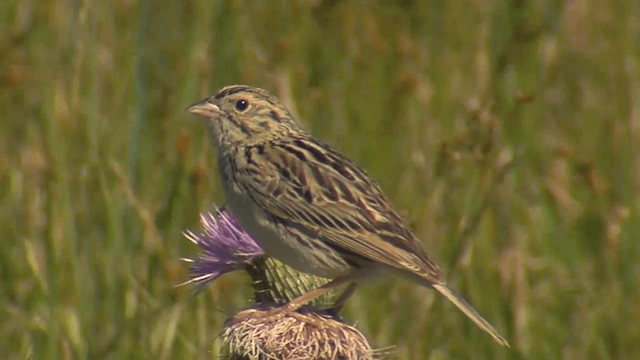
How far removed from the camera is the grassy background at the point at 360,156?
5469mm

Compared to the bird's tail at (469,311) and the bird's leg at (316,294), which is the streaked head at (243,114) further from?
the bird's tail at (469,311)

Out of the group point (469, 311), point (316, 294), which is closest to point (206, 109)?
point (316, 294)

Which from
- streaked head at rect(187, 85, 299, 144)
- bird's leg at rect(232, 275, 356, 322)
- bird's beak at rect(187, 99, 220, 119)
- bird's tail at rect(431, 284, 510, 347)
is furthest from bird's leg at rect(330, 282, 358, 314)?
bird's beak at rect(187, 99, 220, 119)

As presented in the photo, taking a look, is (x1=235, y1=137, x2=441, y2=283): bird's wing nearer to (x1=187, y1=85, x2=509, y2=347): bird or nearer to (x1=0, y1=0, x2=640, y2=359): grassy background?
(x1=187, y1=85, x2=509, y2=347): bird

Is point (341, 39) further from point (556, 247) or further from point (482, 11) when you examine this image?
point (556, 247)

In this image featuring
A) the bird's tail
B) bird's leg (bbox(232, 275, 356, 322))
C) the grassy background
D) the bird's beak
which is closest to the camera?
bird's leg (bbox(232, 275, 356, 322))

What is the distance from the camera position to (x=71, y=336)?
16.7ft

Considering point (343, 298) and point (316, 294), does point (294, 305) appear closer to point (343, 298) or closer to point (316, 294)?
point (316, 294)

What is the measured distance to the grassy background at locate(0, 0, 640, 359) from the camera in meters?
5.47

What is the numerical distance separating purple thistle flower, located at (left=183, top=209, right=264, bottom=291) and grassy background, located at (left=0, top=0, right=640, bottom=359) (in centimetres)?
66

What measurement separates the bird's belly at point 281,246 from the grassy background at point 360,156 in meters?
0.85

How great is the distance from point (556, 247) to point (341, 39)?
4.79ft

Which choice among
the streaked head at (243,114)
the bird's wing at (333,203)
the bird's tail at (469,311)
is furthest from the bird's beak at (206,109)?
the bird's tail at (469,311)

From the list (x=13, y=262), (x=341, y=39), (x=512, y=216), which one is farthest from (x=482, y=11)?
(x=13, y=262)
